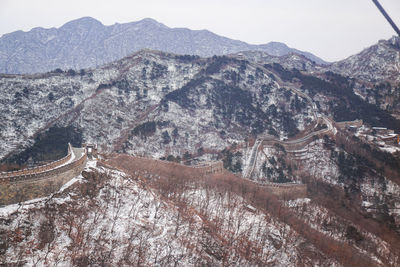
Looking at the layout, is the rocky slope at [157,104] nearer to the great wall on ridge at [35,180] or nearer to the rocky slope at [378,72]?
the rocky slope at [378,72]

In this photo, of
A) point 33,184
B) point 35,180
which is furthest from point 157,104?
point 33,184

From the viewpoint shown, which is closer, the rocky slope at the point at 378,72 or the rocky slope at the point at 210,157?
the rocky slope at the point at 210,157

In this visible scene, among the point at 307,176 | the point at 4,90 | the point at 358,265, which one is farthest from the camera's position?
the point at 4,90

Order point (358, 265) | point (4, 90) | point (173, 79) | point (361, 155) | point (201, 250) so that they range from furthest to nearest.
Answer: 1. point (173, 79)
2. point (4, 90)
3. point (361, 155)
4. point (358, 265)
5. point (201, 250)

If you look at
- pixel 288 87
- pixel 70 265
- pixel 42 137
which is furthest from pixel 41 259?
pixel 288 87

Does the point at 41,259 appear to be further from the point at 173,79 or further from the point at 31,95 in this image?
the point at 173,79

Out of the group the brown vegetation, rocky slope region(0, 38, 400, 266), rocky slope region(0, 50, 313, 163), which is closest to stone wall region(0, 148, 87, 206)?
rocky slope region(0, 38, 400, 266)

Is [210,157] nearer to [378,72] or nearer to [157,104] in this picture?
[157,104]

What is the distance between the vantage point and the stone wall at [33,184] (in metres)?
32.7

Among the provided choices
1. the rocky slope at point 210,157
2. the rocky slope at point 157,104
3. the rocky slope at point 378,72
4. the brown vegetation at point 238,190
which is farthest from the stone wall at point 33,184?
the rocky slope at point 378,72

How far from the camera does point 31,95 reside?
101562 millimetres

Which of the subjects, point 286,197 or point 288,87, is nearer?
point 286,197

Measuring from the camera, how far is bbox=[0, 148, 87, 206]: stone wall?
32653mm

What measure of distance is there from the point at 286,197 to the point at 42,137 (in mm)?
73530
